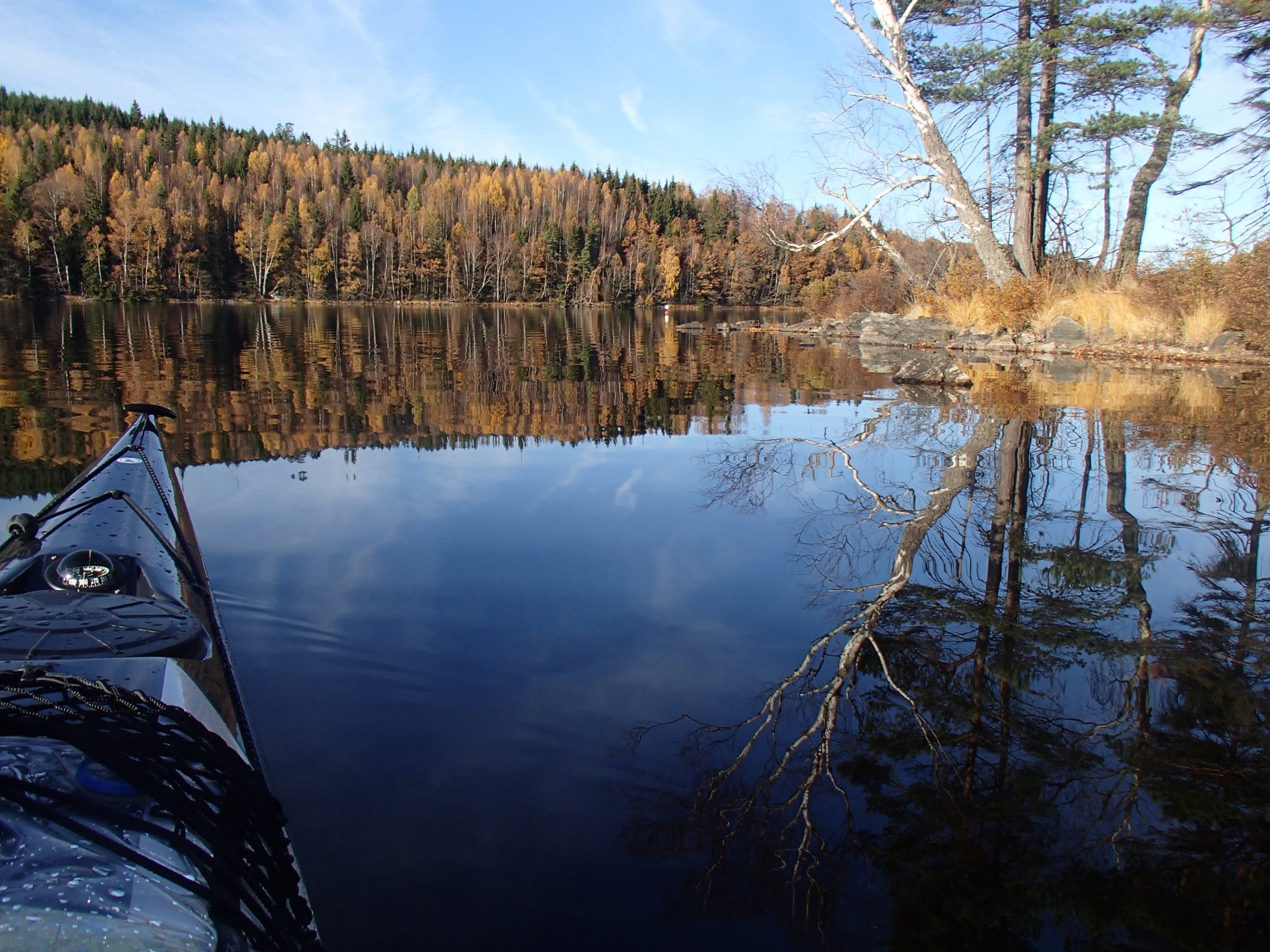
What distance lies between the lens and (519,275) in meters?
77.2

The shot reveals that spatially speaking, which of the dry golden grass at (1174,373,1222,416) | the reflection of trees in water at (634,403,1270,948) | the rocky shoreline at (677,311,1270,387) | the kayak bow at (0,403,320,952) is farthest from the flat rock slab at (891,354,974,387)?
the kayak bow at (0,403,320,952)

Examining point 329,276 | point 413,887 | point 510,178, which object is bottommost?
point 413,887

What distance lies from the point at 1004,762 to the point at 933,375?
413 inches

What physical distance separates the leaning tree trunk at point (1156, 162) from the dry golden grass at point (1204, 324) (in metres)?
2.65

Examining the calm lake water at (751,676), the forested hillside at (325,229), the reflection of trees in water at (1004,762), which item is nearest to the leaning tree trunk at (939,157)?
the calm lake water at (751,676)

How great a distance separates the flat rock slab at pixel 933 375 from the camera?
1180 centimetres

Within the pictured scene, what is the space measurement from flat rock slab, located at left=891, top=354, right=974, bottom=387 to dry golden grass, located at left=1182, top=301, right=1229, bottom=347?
5.18 meters

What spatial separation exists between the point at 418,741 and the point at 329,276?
7633 cm

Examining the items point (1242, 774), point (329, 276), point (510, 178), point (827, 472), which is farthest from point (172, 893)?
point (510, 178)

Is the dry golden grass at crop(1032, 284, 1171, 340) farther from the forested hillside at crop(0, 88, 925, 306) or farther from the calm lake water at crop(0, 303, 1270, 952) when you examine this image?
the forested hillside at crop(0, 88, 925, 306)

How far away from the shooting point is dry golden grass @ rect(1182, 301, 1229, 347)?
1476 centimetres

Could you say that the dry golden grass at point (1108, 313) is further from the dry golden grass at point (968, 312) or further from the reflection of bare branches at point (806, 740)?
the reflection of bare branches at point (806, 740)

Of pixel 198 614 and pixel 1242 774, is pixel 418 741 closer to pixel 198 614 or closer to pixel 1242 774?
pixel 198 614

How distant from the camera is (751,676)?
3.23 m
